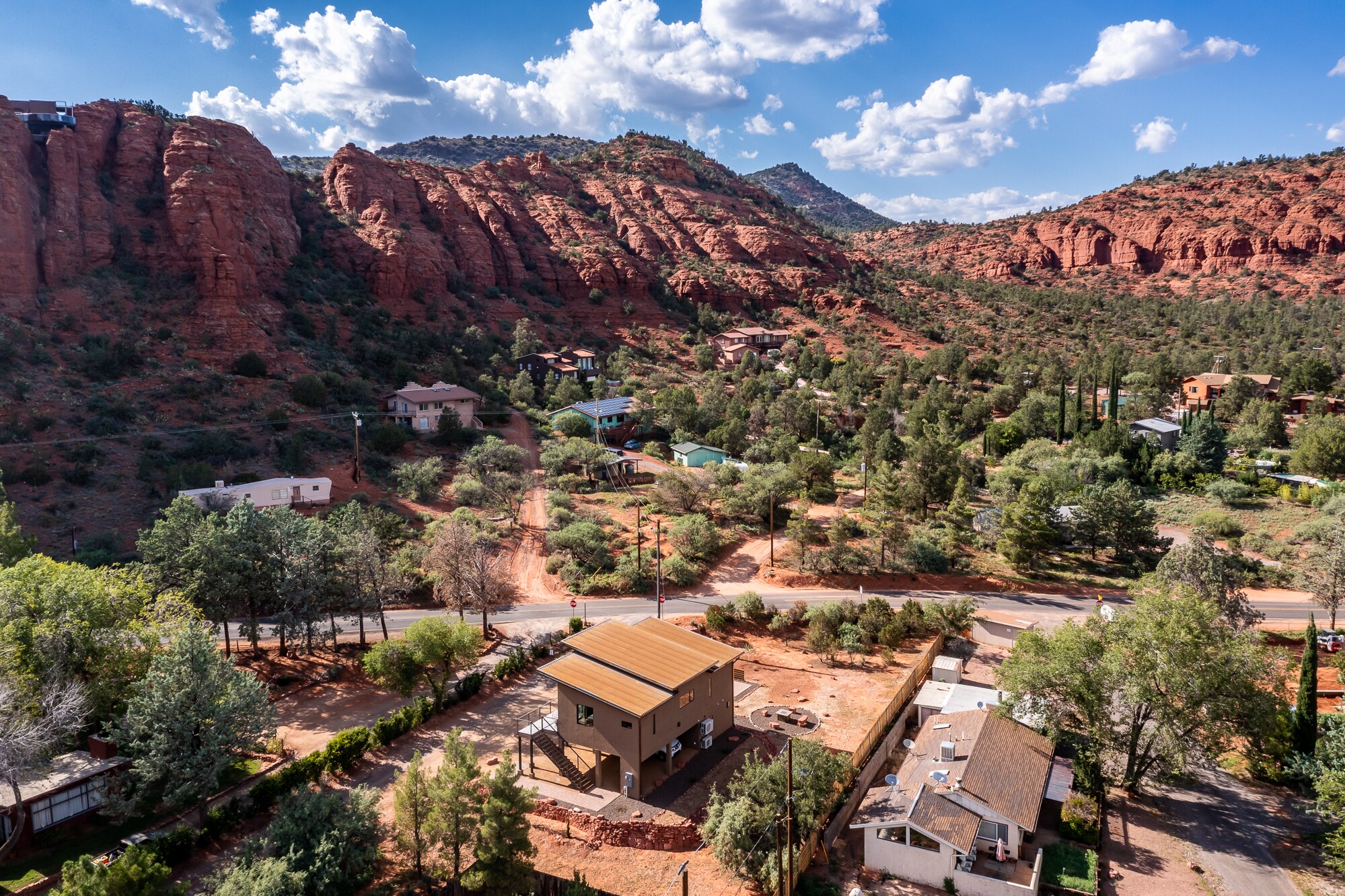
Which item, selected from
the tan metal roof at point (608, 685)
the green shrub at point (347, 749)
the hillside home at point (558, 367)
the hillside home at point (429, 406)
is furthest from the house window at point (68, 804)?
the hillside home at point (558, 367)

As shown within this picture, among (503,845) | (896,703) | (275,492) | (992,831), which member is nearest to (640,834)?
(503,845)

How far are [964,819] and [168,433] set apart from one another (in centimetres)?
5104

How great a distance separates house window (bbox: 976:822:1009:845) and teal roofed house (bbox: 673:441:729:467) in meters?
37.7

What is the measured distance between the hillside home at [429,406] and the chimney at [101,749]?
38.6 m

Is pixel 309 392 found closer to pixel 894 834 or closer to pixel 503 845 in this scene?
pixel 503 845

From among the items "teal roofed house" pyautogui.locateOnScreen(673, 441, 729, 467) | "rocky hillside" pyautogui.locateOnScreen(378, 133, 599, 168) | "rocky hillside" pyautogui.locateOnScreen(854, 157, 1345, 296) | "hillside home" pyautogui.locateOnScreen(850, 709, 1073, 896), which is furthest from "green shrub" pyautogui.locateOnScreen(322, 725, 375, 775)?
"rocky hillside" pyautogui.locateOnScreen(378, 133, 599, 168)

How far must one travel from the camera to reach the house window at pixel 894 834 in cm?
1809

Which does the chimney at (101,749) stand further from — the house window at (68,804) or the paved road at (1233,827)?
the paved road at (1233,827)

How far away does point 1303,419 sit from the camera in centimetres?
6106

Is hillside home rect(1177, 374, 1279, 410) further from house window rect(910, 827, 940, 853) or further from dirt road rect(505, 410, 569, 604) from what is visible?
house window rect(910, 827, 940, 853)

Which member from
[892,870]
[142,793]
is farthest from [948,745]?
[142,793]

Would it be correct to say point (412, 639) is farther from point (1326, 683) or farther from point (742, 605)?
point (1326, 683)

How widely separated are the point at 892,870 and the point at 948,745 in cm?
352

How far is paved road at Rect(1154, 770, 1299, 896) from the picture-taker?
1764 centimetres
